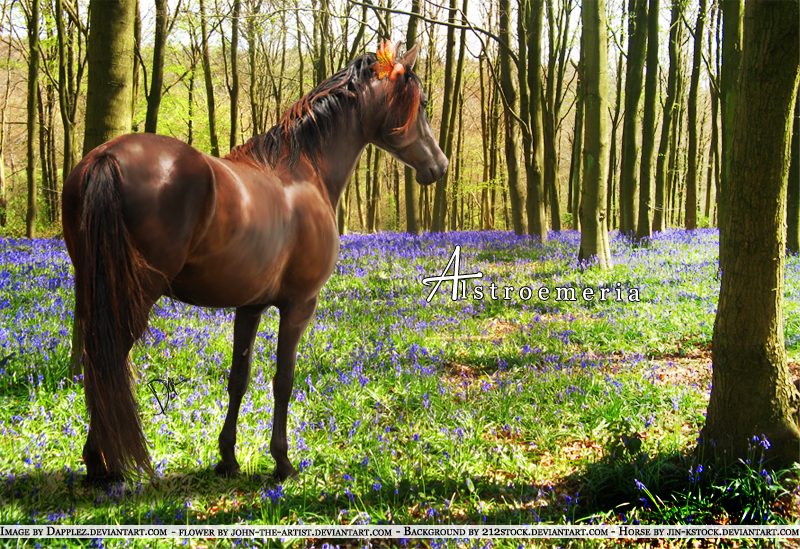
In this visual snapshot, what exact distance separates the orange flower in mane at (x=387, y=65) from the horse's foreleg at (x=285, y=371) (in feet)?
4.91

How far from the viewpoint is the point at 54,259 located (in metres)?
9.84

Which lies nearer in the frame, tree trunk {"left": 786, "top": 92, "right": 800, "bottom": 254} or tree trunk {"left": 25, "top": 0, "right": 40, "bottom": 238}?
tree trunk {"left": 786, "top": 92, "right": 800, "bottom": 254}

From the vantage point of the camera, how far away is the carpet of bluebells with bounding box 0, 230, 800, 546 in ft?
10.6

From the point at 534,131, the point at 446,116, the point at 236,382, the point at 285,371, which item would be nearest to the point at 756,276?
the point at 285,371

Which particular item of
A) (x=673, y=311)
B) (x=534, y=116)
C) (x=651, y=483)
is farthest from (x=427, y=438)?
(x=534, y=116)

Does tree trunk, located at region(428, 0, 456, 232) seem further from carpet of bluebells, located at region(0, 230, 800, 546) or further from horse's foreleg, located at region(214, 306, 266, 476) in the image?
horse's foreleg, located at region(214, 306, 266, 476)

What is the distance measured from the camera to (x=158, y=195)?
2.41m

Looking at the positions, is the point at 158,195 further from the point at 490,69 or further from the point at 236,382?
the point at 490,69

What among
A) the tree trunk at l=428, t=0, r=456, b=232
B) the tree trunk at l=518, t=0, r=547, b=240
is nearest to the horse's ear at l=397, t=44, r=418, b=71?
the tree trunk at l=518, t=0, r=547, b=240

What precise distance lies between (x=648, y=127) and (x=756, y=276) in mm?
11915

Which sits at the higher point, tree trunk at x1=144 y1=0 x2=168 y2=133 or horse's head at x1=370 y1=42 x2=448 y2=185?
tree trunk at x1=144 y1=0 x2=168 y2=133

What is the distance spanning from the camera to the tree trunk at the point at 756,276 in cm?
324

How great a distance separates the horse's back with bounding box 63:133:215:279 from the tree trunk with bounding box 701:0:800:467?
322 centimetres

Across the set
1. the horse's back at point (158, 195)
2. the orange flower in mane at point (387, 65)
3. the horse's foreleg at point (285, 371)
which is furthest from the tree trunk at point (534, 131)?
the horse's back at point (158, 195)
